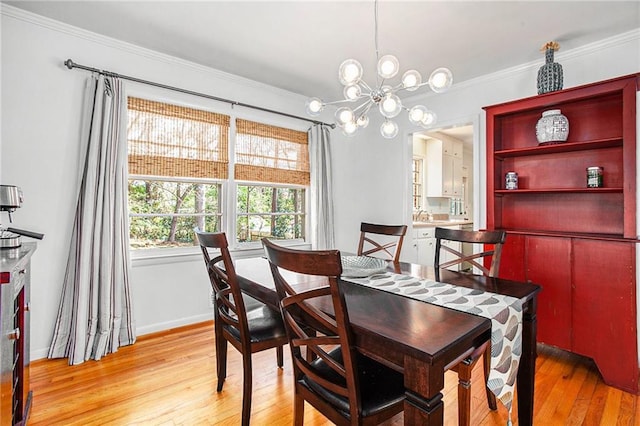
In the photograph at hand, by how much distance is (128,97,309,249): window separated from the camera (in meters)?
2.85

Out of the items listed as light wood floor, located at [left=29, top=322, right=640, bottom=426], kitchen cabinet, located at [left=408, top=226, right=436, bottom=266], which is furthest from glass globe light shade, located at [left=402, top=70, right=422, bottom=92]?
kitchen cabinet, located at [left=408, top=226, right=436, bottom=266]

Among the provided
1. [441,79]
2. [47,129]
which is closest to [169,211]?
[47,129]

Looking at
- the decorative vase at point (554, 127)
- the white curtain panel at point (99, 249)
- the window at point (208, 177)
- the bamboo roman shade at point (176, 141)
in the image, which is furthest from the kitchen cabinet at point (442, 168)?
the white curtain panel at point (99, 249)

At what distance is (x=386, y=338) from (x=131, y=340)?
2.47 meters

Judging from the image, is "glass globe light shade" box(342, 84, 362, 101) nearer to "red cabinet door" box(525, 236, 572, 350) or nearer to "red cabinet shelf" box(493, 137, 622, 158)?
"red cabinet shelf" box(493, 137, 622, 158)

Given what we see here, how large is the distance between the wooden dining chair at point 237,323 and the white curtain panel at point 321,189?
1894mm

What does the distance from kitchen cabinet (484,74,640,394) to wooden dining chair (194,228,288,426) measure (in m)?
1.99

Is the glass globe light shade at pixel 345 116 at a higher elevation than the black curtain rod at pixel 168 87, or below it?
below

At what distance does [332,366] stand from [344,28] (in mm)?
2305

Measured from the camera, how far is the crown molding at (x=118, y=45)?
2.28 m

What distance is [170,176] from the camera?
293cm

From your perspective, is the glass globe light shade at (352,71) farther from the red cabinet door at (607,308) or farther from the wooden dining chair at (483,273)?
the red cabinet door at (607,308)

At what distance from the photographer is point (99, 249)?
8.14 ft

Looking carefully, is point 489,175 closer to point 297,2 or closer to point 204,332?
point 297,2
